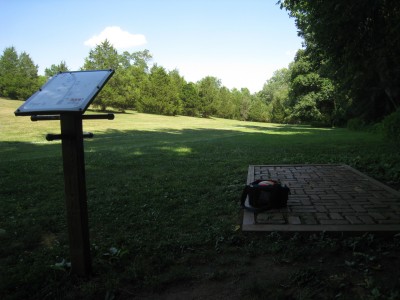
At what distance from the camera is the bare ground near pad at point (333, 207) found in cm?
394

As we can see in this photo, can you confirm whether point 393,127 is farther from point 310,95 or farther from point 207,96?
point 207,96

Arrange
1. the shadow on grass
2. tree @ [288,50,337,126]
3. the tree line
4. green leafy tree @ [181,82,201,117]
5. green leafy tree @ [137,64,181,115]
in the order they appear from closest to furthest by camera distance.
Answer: the shadow on grass → the tree line → tree @ [288,50,337,126] → green leafy tree @ [137,64,181,115] → green leafy tree @ [181,82,201,117]

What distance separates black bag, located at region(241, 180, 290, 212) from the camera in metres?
4.66

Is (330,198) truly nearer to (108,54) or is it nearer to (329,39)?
(329,39)

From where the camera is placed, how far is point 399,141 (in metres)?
10.0

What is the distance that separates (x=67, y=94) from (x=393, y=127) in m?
10.6

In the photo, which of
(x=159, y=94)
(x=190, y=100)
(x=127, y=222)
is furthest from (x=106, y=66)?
(x=127, y=222)

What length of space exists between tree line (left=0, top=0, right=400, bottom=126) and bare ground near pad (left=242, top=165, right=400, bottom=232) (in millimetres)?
3248

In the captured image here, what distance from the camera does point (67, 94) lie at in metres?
2.95

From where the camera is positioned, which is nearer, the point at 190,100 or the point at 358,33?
the point at 358,33

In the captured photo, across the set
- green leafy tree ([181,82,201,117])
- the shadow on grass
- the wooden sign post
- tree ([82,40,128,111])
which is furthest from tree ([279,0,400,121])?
green leafy tree ([181,82,201,117])

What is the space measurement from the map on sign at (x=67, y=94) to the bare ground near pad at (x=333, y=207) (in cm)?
246

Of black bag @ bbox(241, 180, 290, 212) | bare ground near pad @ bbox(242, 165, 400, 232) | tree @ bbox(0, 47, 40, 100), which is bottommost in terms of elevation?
bare ground near pad @ bbox(242, 165, 400, 232)

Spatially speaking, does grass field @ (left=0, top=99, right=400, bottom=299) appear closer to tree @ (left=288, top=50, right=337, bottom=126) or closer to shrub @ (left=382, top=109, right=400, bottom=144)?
shrub @ (left=382, top=109, right=400, bottom=144)
